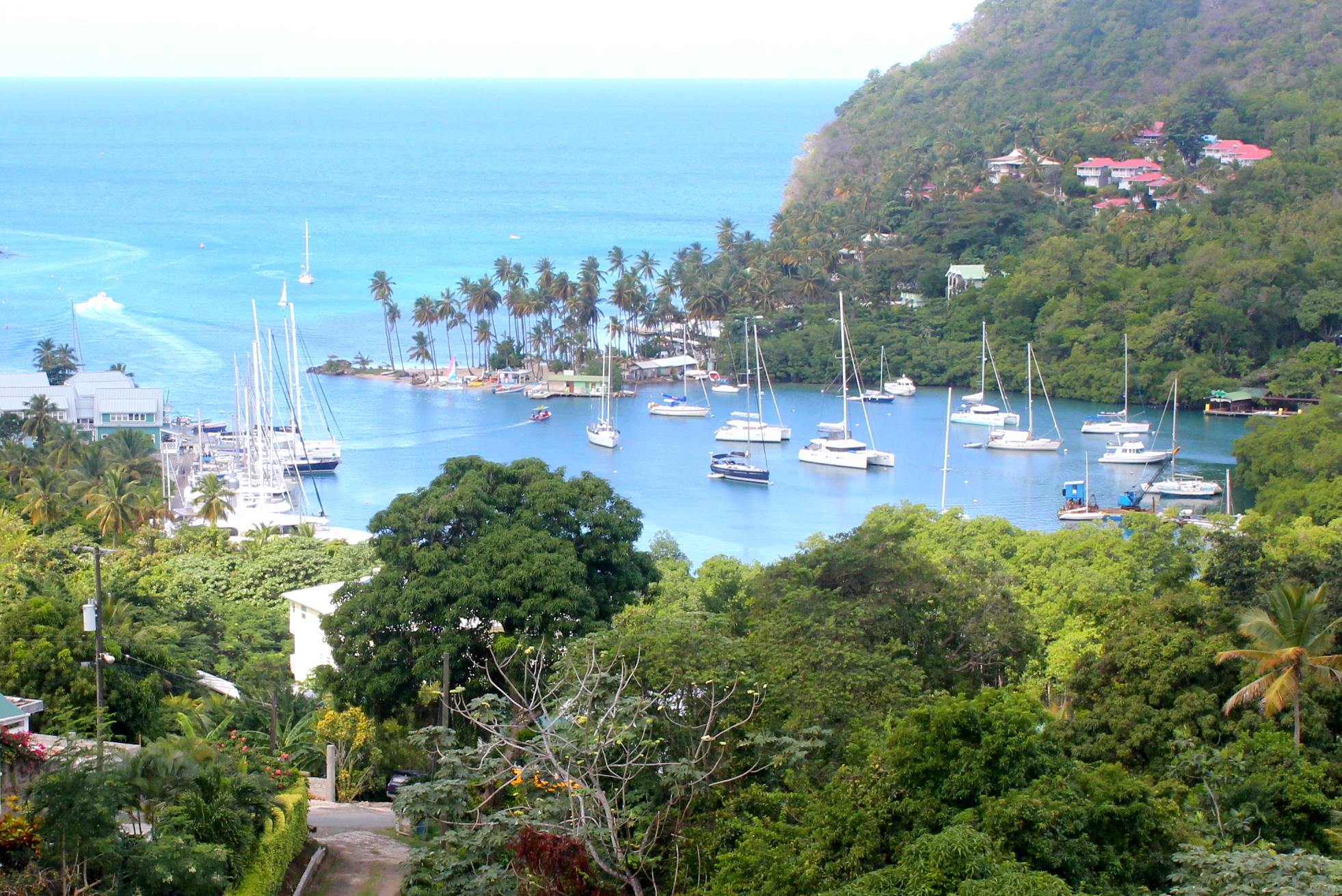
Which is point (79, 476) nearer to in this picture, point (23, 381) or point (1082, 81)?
point (23, 381)

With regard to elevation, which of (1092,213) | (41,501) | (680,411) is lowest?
(41,501)

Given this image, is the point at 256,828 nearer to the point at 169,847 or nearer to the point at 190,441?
the point at 169,847

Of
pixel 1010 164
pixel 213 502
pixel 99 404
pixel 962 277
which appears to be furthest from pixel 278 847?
pixel 1010 164

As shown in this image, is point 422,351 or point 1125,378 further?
point 422,351

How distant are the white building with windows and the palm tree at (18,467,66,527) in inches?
478

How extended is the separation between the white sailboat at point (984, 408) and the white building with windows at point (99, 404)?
27.9m

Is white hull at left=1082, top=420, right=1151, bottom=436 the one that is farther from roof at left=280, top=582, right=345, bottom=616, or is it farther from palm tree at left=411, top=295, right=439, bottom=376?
roof at left=280, top=582, right=345, bottom=616

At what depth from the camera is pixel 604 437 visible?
166 ft

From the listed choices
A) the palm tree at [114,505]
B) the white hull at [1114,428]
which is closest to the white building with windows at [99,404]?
the palm tree at [114,505]

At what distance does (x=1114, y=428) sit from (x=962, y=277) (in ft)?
52.3

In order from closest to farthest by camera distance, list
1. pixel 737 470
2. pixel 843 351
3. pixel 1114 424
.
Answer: pixel 737 470 < pixel 1114 424 < pixel 843 351

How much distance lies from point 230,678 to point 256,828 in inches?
416

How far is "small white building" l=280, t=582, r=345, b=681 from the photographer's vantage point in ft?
77.3

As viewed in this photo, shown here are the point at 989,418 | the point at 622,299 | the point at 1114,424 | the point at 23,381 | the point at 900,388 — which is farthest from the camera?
the point at 622,299
